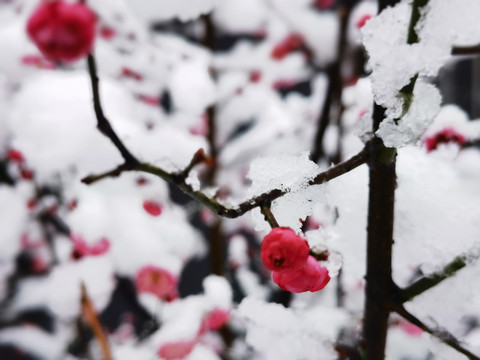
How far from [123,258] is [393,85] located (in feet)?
5.20

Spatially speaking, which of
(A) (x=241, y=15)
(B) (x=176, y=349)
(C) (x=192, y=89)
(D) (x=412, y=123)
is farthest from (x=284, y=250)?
(A) (x=241, y=15)

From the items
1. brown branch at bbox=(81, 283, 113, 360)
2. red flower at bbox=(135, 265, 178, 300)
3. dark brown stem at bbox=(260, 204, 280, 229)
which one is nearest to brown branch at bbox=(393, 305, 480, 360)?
dark brown stem at bbox=(260, 204, 280, 229)

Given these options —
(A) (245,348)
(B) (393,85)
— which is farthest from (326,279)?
(A) (245,348)

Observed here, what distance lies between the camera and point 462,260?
650mm

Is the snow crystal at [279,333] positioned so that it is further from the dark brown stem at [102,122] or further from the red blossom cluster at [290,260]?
the dark brown stem at [102,122]

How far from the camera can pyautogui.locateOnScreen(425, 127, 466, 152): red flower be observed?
97 centimetres

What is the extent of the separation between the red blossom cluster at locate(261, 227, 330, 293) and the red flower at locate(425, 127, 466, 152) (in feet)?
1.70

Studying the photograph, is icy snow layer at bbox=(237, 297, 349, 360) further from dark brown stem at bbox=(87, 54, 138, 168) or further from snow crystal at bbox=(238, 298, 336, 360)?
dark brown stem at bbox=(87, 54, 138, 168)

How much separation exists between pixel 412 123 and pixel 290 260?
231mm

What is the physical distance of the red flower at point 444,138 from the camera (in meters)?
0.97

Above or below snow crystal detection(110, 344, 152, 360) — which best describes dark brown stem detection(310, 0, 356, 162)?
above

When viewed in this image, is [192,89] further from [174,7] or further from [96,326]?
[174,7]

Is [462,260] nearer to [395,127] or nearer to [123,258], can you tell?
[395,127]

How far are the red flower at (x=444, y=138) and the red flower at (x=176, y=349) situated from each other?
93cm
